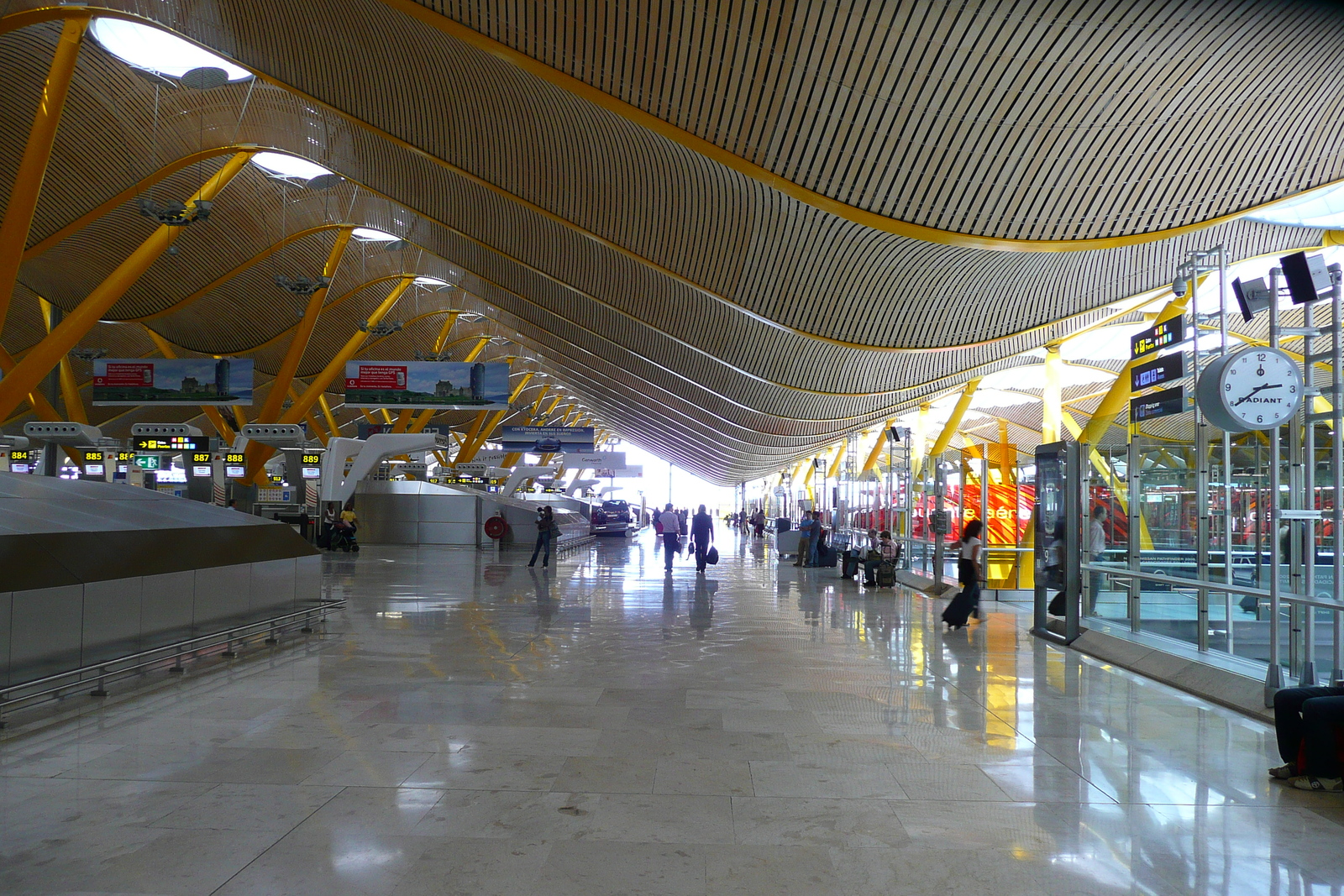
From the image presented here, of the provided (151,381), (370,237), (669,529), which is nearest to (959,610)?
(669,529)

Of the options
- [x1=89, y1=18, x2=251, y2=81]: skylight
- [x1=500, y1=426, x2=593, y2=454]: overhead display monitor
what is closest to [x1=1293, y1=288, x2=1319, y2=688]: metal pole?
[x1=89, y1=18, x2=251, y2=81]: skylight

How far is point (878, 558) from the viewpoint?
18.8 metres

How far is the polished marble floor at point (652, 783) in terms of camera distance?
3.83 m

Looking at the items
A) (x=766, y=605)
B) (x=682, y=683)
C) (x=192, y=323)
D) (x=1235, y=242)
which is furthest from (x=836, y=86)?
(x=192, y=323)

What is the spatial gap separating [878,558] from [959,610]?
22.3 ft

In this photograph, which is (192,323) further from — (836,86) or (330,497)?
(836,86)

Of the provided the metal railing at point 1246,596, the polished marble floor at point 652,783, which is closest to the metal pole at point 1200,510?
the metal railing at point 1246,596

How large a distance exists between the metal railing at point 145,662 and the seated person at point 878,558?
10701 mm

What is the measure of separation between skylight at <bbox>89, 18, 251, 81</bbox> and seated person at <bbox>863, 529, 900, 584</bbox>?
1524cm

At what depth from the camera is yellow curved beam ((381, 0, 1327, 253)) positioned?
452 inches

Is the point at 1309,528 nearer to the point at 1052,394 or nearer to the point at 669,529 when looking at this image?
the point at 669,529

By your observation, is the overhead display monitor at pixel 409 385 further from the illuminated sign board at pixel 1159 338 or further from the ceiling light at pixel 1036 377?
the ceiling light at pixel 1036 377

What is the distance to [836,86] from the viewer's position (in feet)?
34.9

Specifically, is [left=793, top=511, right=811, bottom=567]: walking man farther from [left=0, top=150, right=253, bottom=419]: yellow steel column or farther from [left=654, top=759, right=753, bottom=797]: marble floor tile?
[left=654, top=759, right=753, bottom=797]: marble floor tile
